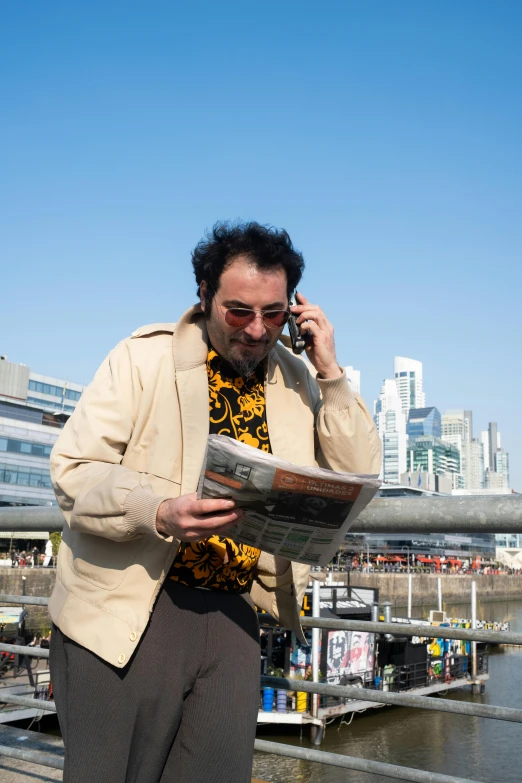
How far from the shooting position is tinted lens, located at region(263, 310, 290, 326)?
7.09 ft

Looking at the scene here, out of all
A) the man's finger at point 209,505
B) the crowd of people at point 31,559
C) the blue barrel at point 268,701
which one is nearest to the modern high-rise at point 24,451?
the crowd of people at point 31,559

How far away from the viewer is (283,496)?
1.73 metres

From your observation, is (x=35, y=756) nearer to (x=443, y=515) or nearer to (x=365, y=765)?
(x=365, y=765)

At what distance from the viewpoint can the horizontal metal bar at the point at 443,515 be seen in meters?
2.21

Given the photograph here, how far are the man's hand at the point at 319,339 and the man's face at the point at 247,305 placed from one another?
0.25 ft

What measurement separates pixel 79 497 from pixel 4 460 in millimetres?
53233

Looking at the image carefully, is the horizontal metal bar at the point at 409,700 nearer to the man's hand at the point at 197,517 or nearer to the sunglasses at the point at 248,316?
the man's hand at the point at 197,517

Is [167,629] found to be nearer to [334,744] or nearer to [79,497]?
[79,497]

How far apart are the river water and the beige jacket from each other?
1731 centimetres

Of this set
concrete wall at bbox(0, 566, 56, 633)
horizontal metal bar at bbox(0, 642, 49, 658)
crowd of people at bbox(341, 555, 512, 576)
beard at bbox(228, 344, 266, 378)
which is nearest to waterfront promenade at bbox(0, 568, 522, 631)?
concrete wall at bbox(0, 566, 56, 633)

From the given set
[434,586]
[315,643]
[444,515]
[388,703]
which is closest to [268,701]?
[315,643]

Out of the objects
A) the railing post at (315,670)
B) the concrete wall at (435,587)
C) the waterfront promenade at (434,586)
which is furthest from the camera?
the concrete wall at (435,587)

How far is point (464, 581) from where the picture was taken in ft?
227

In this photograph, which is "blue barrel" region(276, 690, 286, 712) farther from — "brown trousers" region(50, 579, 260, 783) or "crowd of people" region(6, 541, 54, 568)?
"crowd of people" region(6, 541, 54, 568)
